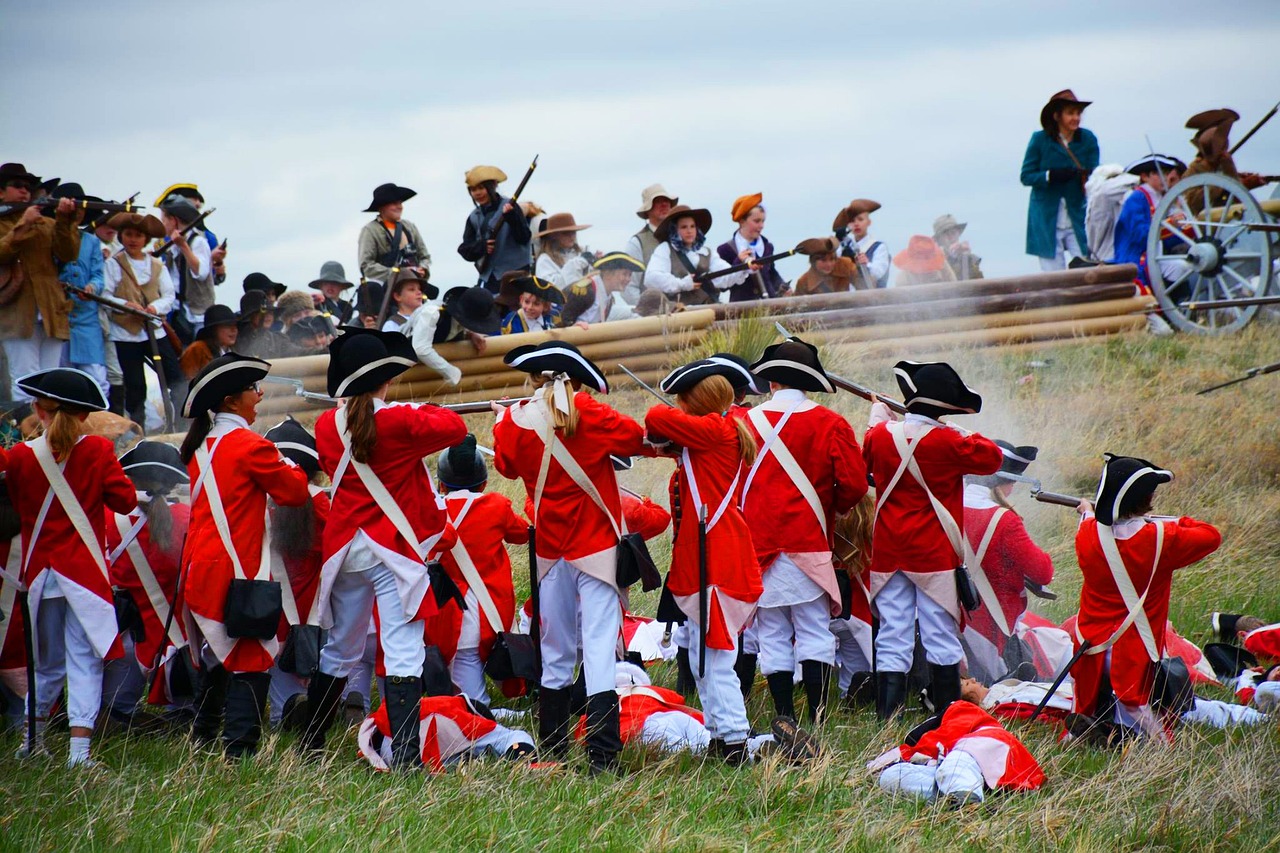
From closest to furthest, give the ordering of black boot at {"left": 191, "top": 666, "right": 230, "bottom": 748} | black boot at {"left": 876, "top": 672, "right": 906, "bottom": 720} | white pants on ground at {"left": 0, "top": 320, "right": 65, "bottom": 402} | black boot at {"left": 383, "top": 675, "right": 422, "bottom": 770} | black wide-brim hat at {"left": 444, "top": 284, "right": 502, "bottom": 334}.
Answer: black boot at {"left": 383, "top": 675, "right": 422, "bottom": 770} → black boot at {"left": 191, "top": 666, "right": 230, "bottom": 748} → black boot at {"left": 876, "top": 672, "right": 906, "bottom": 720} → white pants on ground at {"left": 0, "top": 320, "right": 65, "bottom": 402} → black wide-brim hat at {"left": 444, "top": 284, "right": 502, "bottom": 334}

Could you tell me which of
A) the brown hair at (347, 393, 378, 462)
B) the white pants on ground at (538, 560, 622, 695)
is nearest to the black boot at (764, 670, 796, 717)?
the white pants on ground at (538, 560, 622, 695)

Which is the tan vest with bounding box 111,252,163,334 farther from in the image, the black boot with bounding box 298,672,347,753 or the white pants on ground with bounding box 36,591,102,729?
the black boot with bounding box 298,672,347,753

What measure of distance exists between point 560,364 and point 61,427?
6.74 ft

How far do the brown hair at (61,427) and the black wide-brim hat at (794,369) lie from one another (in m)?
2.93

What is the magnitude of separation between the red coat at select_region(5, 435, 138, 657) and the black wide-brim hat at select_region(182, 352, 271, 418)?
47 centimetres

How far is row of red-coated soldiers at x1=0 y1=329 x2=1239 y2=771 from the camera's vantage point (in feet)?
18.0

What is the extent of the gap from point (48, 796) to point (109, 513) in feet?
5.91

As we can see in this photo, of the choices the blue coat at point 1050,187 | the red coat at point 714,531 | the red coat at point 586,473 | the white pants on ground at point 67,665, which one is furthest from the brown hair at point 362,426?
the blue coat at point 1050,187

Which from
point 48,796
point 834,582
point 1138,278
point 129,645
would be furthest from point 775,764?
point 1138,278

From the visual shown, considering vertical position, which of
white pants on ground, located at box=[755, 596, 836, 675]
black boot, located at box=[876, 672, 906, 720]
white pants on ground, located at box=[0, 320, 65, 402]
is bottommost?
black boot, located at box=[876, 672, 906, 720]

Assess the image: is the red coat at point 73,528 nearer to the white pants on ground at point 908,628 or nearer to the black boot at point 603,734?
the black boot at point 603,734

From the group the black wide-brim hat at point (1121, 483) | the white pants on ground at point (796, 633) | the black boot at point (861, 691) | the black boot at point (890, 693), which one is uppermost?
the black wide-brim hat at point (1121, 483)

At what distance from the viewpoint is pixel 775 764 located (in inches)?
206

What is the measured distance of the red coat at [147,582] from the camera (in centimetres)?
611
